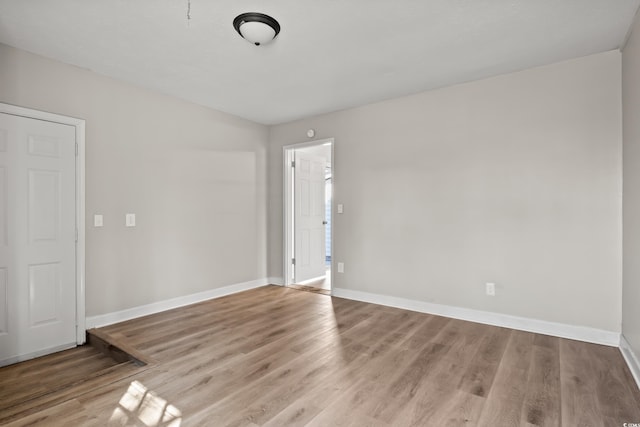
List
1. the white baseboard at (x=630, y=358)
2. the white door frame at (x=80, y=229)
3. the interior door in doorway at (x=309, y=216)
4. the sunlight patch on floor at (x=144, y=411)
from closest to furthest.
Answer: the sunlight patch on floor at (x=144, y=411), the white baseboard at (x=630, y=358), the white door frame at (x=80, y=229), the interior door in doorway at (x=309, y=216)

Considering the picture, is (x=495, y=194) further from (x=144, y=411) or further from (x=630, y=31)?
(x=144, y=411)

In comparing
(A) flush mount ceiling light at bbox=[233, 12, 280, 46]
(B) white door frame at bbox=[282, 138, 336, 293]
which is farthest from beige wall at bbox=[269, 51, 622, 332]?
(A) flush mount ceiling light at bbox=[233, 12, 280, 46]

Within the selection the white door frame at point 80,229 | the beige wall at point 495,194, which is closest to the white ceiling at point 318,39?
the beige wall at point 495,194

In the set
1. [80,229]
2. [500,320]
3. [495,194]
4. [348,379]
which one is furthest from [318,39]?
[500,320]

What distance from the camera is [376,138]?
4.23 m

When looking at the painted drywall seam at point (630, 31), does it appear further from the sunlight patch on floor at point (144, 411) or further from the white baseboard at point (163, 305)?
the white baseboard at point (163, 305)

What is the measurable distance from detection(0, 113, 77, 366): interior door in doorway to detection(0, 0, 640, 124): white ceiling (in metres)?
0.83

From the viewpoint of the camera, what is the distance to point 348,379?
7.52ft

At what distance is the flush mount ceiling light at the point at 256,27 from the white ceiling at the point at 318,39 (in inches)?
2.2

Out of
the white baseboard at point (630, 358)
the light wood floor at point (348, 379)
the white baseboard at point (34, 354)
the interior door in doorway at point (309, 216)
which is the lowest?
the white baseboard at point (34, 354)

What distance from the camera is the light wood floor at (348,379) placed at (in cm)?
188

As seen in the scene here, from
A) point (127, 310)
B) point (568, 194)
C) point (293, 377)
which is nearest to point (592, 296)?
point (568, 194)

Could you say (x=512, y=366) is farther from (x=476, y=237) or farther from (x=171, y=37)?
(x=171, y=37)

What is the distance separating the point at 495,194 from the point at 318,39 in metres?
2.32
